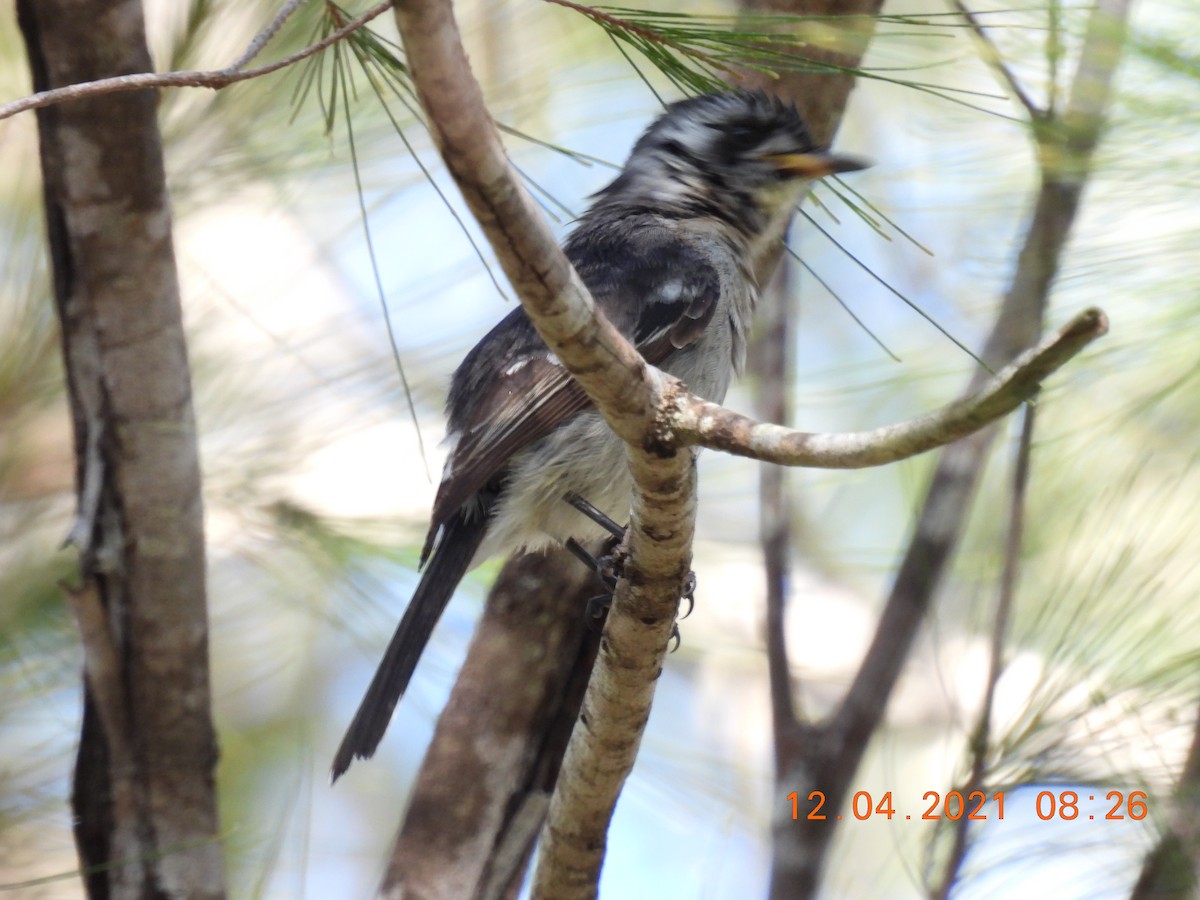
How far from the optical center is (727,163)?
3729mm

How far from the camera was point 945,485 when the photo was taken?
3566mm

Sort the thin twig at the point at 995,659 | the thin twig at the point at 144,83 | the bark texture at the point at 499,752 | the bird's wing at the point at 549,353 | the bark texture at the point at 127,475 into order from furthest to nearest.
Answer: the bark texture at the point at 499,752, the bird's wing at the point at 549,353, the thin twig at the point at 995,659, the bark texture at the point at 127,475, the thin twig at the point at 144,83

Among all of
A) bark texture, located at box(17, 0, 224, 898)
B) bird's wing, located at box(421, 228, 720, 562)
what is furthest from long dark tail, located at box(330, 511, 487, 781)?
bark texture, located at box(17, 0, 224, 898)

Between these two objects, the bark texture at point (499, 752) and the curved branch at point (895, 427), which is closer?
the curved branch at point (895, 427)

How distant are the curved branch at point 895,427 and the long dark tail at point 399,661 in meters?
1.22

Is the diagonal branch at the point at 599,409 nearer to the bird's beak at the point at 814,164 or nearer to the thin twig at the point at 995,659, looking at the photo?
the thin twig at the point at 995,659

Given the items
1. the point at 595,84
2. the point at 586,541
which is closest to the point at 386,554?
the point at 586,541

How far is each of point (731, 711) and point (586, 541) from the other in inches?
131

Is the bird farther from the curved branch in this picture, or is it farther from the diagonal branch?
the curved branch

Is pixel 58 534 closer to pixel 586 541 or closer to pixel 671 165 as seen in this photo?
pixel 586 541

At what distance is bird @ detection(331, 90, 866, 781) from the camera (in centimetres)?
310

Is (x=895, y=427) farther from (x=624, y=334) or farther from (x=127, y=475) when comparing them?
(x=127, y=475)

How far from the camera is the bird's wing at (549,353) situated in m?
3.09
